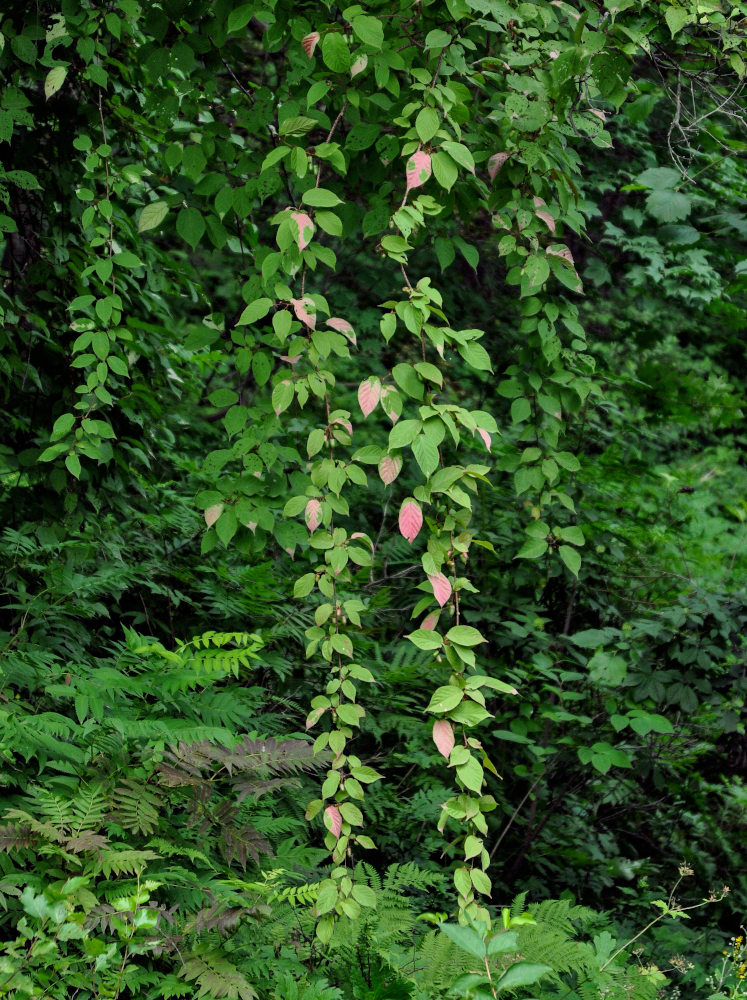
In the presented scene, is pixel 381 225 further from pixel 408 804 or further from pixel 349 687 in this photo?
pixel 408 804

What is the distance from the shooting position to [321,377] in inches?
82.7

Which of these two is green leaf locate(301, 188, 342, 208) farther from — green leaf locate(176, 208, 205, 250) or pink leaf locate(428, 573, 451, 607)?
pink leaf locate(428, 573, 451, 607)

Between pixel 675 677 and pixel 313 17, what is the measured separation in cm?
234

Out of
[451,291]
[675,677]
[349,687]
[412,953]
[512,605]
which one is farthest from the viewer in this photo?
[451,291]

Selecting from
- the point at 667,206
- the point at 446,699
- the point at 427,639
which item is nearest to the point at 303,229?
the point at 427,639

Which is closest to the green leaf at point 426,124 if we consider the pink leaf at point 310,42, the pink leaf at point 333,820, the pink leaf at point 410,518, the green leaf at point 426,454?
the pink leaf at point 310,42

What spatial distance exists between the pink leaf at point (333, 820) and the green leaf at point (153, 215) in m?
1.67

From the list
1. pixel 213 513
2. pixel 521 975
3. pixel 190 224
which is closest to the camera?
pixel 521 975

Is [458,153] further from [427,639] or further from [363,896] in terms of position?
[363,896]

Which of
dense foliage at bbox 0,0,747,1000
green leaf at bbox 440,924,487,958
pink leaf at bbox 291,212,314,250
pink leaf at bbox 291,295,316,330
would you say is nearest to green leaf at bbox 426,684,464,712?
dense foliage at bbox 0,0,747,1000

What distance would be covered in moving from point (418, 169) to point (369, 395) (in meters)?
0.52

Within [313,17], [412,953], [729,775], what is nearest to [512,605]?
[729,775]

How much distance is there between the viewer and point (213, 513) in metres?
2.25

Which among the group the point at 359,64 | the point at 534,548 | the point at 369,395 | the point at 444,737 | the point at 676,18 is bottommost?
the point at 534,548
